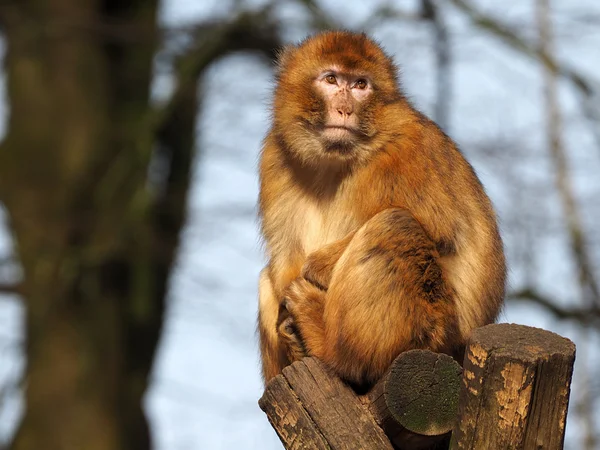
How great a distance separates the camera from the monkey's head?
4.66m

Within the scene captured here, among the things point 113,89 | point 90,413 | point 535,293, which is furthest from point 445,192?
point 113,89

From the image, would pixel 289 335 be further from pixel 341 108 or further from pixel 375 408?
pixel 341 108

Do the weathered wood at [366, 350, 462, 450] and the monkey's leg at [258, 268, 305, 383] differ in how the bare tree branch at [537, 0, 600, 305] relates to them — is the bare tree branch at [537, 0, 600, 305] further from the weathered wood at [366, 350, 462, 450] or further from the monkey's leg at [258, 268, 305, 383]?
the weathered wood at [366, 350, 462, 450]

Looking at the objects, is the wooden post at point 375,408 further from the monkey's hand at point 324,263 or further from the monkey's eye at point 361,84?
the monkey's eye at point 361,84

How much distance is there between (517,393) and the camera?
3311 millimetres

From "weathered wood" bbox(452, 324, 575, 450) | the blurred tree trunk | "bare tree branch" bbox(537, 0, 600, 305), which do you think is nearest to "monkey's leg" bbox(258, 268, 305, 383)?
"weathered wood" bbox(452, 324, 575, 450)

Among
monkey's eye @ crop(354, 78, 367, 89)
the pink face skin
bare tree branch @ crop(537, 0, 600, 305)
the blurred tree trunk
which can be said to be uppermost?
monkey's eye @ crop(354, 78, 367, 89)

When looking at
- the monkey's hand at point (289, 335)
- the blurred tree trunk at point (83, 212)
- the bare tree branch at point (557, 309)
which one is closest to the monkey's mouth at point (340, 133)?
the monkey's hand at point (289, 335)

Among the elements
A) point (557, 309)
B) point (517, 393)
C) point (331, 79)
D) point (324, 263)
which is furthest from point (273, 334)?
point (557, 309)

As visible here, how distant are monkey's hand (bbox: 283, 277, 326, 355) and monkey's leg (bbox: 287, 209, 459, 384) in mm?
144

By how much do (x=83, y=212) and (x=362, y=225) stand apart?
19.9 feet

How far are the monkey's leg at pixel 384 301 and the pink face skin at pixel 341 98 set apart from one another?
529 millimetres

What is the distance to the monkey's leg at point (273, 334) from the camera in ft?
15.0

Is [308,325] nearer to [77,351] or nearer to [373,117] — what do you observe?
[373,117]
